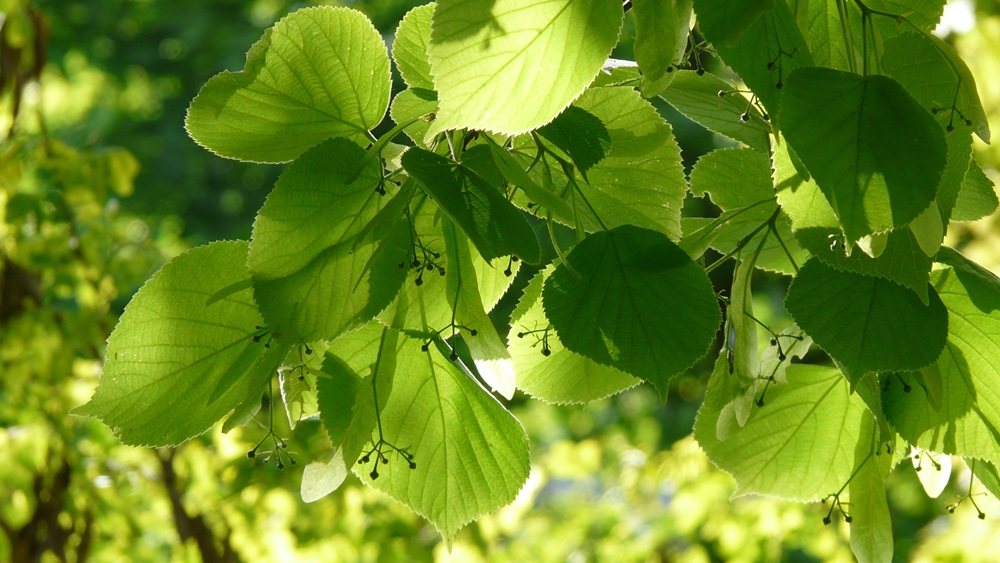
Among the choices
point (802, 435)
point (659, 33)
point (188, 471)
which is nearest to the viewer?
point (659, 33)

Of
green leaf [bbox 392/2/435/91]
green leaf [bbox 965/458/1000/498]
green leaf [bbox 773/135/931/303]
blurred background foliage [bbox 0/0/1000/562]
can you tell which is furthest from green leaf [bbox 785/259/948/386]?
blurred background foliage [bbox 0/0/1000/562]

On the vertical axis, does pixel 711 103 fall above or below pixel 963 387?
above

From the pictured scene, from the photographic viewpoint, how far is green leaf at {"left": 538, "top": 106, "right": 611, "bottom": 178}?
1.65 ft

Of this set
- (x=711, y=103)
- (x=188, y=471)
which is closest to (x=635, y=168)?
(x=711, y=103)

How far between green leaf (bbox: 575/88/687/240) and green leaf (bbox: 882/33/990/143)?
13 centimetres

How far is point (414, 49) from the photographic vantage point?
0.55 metres

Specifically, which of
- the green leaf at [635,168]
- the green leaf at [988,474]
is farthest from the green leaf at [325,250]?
the green leaf at [988,474]

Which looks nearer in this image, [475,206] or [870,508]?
[475,206]

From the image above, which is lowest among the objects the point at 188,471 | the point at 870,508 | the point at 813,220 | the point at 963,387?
the point at 188,471

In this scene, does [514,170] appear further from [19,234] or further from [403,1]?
[403,1]

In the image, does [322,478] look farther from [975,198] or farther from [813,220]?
[975,198]

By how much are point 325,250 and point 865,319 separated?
27cm

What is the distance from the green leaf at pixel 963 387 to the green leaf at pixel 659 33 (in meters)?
0.21

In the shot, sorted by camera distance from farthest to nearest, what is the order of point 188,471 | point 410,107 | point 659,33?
point 188,471 → point 410,107 → point 659,33
